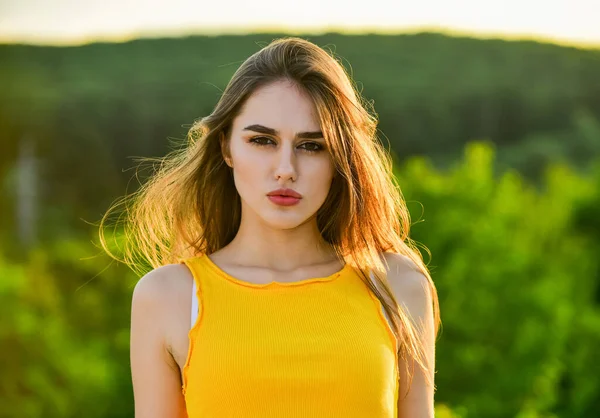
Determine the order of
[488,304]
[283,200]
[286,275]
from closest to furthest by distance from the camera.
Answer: [283,200]
[286,275]
[488,304]

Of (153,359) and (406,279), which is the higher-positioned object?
(406,279)

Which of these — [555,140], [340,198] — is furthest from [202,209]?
[555,140]

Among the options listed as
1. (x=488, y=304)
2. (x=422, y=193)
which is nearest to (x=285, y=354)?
(x=422, y=193)

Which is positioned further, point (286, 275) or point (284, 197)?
point (286, 275)

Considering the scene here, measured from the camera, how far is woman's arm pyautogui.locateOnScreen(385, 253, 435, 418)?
9.63ft

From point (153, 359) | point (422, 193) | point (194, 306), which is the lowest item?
point (422, 193)

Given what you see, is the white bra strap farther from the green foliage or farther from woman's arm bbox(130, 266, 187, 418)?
the green foliage

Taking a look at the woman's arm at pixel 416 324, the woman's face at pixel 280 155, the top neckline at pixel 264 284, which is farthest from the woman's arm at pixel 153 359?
the woman's arm at pixel 416 324

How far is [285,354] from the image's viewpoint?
270 centimetres

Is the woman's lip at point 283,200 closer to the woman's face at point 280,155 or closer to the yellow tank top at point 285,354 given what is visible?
the woman's face at point 280,155

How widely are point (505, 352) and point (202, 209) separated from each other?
18.1 m

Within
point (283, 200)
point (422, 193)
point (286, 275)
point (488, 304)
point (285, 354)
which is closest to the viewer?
point (285, 354)

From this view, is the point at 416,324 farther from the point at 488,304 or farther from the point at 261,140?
the point at 488,304

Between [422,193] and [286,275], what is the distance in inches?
611
